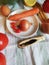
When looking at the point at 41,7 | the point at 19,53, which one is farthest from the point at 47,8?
the point at 19,53

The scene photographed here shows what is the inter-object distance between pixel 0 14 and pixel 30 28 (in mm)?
139

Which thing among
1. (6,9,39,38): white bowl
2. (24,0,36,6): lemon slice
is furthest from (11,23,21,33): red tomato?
(24,0,36,6): lemon slice

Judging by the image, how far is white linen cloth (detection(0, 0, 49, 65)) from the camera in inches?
24.1

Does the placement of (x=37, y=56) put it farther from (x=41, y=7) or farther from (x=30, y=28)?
(x=41, y=7)

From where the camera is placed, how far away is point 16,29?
694mm

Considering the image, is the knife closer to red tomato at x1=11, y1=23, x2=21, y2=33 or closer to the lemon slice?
red tomato at x1=11, y1=23, x2=21, y2=33

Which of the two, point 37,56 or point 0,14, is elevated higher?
point 0,14

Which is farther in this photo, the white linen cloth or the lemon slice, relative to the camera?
the lemon slice

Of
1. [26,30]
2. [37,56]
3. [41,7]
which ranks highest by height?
[41,7]

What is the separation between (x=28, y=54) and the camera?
63 centimetres

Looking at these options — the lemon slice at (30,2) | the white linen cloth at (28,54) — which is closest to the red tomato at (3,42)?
the white linen cloth at (28,54)

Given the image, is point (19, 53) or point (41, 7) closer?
point (19, 53)

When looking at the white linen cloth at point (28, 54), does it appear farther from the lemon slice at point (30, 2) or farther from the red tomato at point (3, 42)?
the lemon slice at point (30, 2)

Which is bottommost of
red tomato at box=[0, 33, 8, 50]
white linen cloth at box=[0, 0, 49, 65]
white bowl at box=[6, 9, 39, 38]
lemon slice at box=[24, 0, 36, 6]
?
white linen cloth at box=[0, 0, 49, 65]
